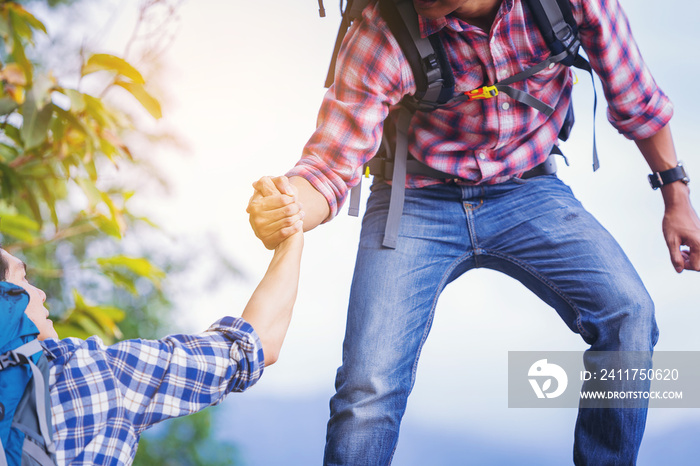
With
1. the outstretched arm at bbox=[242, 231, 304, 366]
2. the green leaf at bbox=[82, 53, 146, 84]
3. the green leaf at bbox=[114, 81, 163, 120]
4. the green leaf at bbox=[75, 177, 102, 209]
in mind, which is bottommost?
the outstretched arm at bbox=[242, 231, 304, 366]

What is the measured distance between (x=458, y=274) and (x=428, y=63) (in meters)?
0.40

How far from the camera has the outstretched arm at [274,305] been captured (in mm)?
915

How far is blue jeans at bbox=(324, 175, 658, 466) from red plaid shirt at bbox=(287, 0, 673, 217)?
73mm

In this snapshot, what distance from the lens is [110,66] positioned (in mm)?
1393

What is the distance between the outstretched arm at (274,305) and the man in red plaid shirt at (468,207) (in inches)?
3.4

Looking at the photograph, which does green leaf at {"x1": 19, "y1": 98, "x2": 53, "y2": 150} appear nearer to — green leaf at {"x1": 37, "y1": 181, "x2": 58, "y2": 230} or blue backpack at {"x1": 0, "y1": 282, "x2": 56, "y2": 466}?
green leaf at {"x1": 37, "y1": 181, "x2": 58, "y2": 230}

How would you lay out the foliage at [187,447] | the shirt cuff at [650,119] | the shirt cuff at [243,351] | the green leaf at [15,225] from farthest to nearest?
the foliage at [187,447], the green leaf at [15,225], the shirt cuff at [650,119], the shirt cuff at [243,351]

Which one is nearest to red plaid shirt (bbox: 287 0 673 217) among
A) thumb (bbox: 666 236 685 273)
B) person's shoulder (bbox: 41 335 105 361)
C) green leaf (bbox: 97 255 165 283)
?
thumb (bbox: 666 236 685 273)

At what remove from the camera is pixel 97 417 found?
2.51 ft

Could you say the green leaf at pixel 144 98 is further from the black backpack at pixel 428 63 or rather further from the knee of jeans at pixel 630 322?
the knee of jeans at pixel 630 322

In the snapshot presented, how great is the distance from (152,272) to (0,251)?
2.52ft

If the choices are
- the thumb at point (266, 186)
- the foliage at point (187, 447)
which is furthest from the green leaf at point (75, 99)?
the foliage at point (187, 447)

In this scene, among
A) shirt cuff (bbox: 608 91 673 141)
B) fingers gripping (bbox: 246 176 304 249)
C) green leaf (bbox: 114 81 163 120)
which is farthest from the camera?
green leaf (bbox: 114 81 163 120)

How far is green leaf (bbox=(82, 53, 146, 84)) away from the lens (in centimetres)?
138
